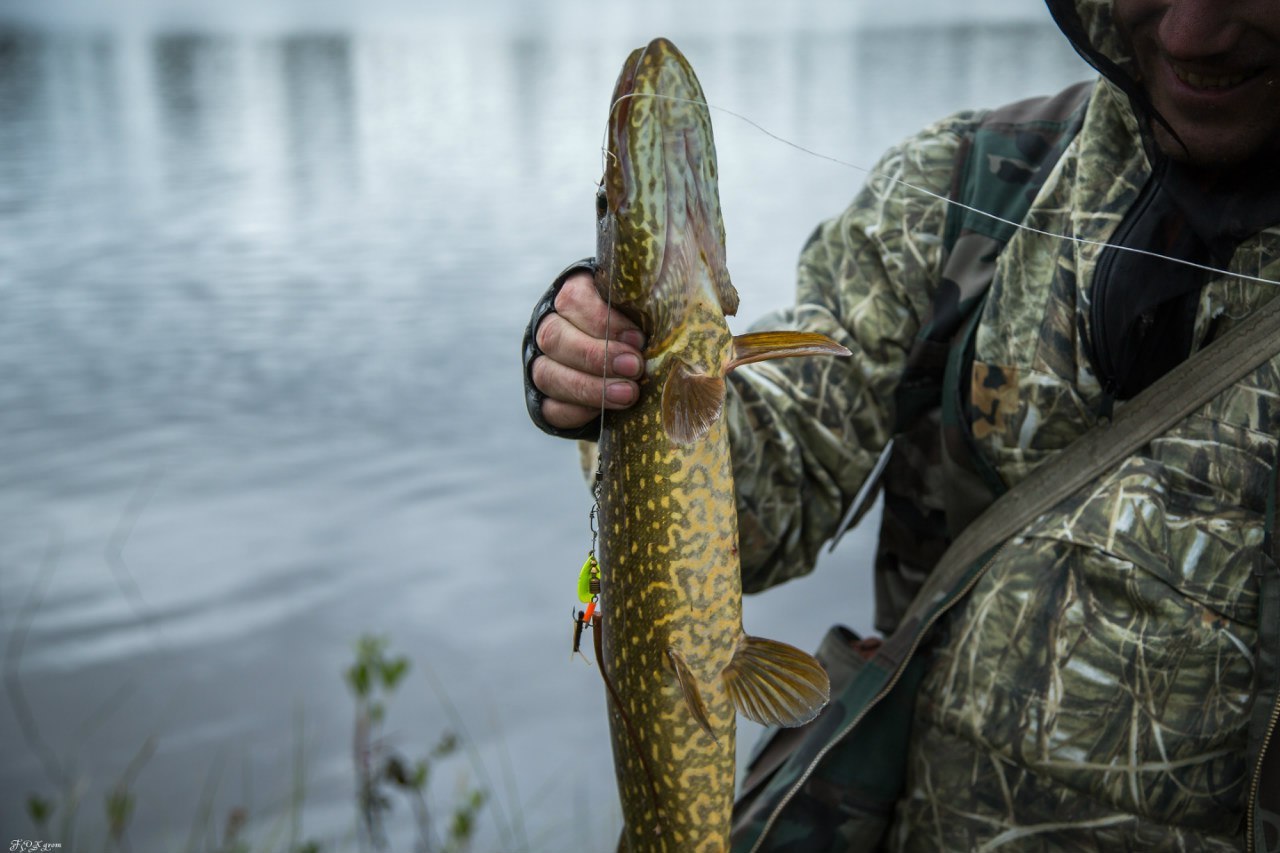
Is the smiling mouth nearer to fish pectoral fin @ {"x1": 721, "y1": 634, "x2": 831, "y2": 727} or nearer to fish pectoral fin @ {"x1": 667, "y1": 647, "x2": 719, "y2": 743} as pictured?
fish pectoral fin @ {"x1": 721, "y1": 634, "x2": 831, "y2": 727}

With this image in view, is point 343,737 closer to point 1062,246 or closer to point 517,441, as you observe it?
point 517,441

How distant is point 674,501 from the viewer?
1.87 m

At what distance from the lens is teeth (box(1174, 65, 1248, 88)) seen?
2146mm

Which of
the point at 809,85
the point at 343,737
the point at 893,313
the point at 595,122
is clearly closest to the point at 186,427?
the point at 343,737

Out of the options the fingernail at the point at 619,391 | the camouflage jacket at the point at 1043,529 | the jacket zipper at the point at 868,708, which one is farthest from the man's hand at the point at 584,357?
the jacket zipper at the point at 868,708

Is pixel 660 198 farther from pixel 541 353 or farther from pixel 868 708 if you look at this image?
pixel 868 708

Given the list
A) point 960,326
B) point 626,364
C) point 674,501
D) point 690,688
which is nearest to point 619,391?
point 626,364

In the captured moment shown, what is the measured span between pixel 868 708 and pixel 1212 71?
1313mm

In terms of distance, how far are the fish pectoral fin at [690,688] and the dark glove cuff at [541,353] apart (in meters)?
0.39

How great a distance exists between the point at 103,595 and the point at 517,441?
275 centimetres

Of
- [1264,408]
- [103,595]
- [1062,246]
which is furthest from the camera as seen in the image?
[103,595]

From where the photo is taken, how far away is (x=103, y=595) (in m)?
6.39

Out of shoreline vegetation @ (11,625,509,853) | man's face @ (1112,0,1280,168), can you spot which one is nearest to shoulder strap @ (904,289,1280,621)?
man's face @ (1112,0,1280,168)

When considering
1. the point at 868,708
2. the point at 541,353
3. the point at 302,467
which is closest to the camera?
the point at 541,353
